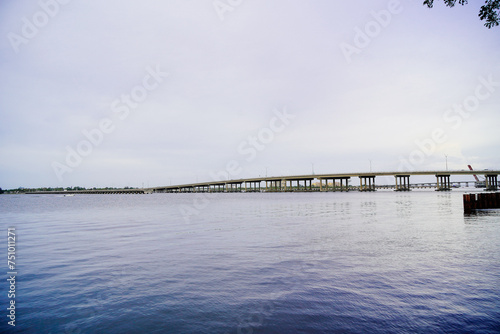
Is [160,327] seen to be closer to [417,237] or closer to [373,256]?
[373,256]

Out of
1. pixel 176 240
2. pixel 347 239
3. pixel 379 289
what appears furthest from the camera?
pixel 176 240

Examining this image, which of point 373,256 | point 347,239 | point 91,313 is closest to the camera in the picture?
point 91,313

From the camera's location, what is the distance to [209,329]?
8.48 m

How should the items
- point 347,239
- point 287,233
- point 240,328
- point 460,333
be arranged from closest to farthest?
point 460,333 < point 240,328 < point 347,239 < point 287,233

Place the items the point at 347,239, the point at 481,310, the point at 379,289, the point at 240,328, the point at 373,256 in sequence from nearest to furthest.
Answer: the point at 240,328 → the point at 481,310 → the point at 379,289 → the point at 373,256 → the point at 347,239

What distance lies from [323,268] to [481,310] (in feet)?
20.7

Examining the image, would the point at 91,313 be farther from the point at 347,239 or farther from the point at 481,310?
the point at 347,239

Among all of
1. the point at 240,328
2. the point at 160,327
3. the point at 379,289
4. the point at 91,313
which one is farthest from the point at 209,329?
the point at 379,289

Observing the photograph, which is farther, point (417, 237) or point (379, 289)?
point (417, 237)

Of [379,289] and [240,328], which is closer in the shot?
[240,328]

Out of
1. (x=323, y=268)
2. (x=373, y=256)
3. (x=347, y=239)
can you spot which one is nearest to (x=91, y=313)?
(x=323, y=268)

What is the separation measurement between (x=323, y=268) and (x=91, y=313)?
32.2 ft

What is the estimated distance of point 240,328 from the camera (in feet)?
27.8

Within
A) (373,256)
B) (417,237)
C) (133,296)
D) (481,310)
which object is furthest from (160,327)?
(417,237)
